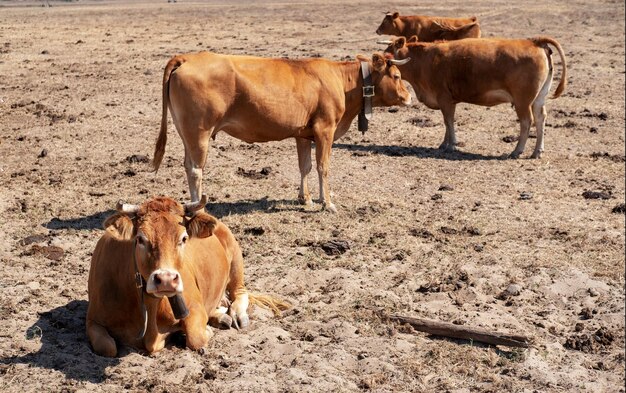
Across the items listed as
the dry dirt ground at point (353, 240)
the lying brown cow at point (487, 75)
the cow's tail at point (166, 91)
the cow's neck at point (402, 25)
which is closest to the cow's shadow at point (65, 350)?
the dry dirt ground at point (353, 240)

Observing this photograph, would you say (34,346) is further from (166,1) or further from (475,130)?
(166,1)

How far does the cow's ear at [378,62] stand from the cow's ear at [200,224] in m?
4.93

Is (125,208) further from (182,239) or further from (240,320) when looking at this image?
(240,320)

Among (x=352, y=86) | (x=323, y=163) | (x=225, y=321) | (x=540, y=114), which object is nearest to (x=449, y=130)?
(x=540, y=114)

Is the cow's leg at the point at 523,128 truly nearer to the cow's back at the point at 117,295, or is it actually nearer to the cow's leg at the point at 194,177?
the cow's leg at the point at 194,177

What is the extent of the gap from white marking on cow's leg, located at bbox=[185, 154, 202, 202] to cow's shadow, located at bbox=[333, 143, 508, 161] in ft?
11.9

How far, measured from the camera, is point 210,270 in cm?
665

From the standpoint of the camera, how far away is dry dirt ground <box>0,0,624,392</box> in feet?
20.4

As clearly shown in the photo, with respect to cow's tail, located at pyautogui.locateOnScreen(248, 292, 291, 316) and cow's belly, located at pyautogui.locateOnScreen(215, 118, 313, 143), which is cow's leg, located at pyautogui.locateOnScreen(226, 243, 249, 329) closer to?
cow's tail, located at pyautogui.locateOnScreen(248, 292, 291, 316)

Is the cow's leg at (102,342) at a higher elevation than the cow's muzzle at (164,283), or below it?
below

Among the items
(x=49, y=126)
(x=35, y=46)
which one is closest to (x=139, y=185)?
(x=49, y=126)

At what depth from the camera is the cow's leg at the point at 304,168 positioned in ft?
32.7

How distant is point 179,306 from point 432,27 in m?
13.0

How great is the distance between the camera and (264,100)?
9445 mm
